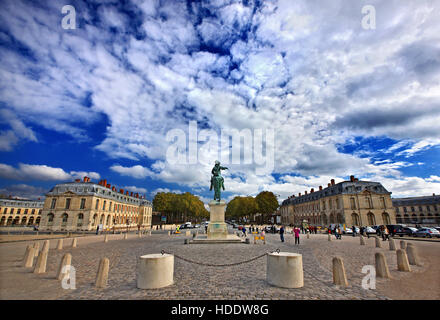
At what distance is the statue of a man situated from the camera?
22353mm

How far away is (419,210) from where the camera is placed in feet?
256

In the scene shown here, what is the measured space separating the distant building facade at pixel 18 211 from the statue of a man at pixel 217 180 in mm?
88443

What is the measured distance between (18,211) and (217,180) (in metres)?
100

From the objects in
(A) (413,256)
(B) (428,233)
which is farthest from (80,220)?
(B) (428,233)

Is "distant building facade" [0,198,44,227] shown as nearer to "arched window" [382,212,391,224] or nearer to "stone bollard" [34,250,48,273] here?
"stone bollard" [34,250,48,273]

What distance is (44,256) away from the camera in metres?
8.61

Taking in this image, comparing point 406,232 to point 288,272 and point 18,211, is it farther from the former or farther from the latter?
point 18,211

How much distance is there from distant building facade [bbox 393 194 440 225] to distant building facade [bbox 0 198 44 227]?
14501cm

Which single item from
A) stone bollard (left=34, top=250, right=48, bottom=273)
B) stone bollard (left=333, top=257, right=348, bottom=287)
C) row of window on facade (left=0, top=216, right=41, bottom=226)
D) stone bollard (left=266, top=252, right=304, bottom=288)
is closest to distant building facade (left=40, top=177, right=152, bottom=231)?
row of window on facade (left=0, top=216, right=41, bottom=226)

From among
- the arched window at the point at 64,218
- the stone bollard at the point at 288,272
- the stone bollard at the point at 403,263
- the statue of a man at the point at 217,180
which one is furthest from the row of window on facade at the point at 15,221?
the stone bollard at the point at 403,263

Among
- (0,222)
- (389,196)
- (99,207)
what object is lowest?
(0,222)
